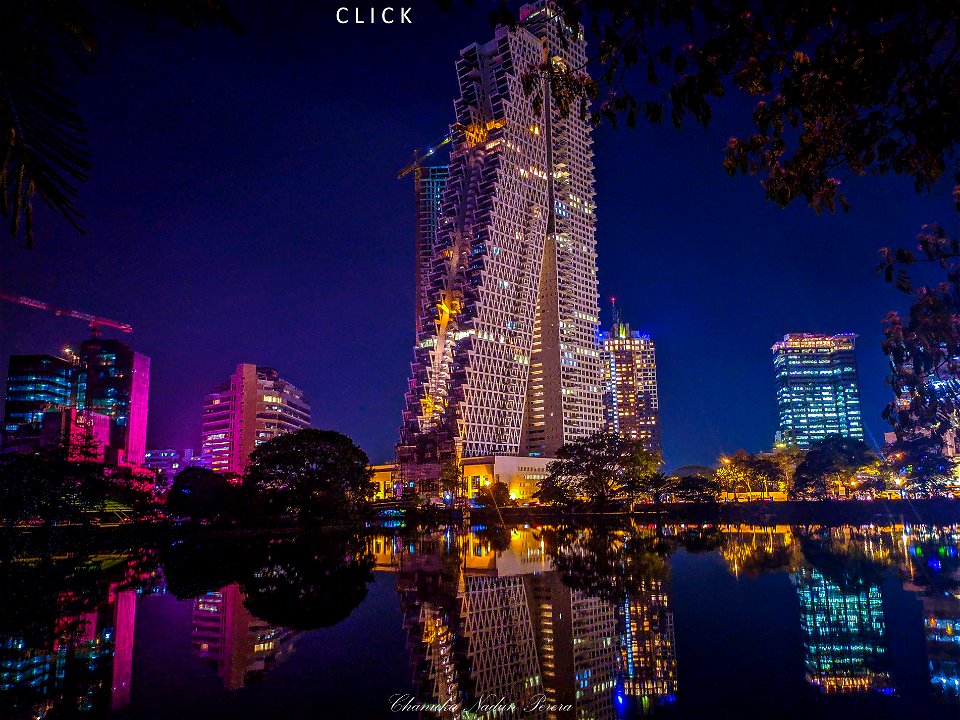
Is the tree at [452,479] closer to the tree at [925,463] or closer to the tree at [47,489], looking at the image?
the tree at [47,489]

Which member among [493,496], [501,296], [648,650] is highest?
[501,296]

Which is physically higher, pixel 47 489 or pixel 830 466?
pixel 830 466

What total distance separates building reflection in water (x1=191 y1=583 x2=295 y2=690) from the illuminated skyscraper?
10846 millimetres

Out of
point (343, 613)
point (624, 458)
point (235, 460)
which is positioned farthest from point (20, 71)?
point (235, 460)

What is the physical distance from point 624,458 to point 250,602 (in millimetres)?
61619

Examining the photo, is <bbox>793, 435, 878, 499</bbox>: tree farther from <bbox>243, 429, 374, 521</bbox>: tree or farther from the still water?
<bbox>243, 429, 374, 521</bbox>: tree

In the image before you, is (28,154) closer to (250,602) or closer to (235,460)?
(250,602)

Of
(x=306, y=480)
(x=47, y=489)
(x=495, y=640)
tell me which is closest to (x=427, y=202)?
(x=306, y=480)

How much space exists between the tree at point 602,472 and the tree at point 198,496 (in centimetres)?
4116

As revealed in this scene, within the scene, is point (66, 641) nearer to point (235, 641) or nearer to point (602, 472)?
point (235, 641)

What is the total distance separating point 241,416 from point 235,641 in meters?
163

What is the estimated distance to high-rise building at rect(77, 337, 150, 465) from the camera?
513 feet

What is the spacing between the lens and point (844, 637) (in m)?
14.5

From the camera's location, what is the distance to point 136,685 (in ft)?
39.5
